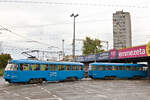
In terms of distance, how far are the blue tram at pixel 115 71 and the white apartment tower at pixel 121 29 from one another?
6381 centimetres

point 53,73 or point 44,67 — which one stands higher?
point 44,67

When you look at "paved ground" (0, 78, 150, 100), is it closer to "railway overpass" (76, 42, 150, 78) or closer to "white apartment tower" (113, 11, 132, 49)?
"railway overpass" (76, 42, 150, 78)

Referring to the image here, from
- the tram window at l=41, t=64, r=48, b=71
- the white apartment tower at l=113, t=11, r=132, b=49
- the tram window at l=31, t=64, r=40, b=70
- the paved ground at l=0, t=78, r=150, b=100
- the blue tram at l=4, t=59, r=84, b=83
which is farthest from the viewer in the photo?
the white apartment tower at l=113, t=11, r=132, b=49

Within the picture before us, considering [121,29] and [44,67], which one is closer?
[44,67]

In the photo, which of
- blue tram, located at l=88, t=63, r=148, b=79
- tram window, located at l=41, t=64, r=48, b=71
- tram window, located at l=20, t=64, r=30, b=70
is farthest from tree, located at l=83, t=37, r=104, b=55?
tram window, located at l=20, t=64, r=30, b=70

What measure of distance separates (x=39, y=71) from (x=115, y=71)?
13586 mm

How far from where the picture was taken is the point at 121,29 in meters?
100

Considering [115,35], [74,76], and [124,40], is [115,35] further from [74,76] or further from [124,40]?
[74,76]

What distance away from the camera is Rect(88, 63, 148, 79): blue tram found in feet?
96.5

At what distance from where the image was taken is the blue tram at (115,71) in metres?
29.4

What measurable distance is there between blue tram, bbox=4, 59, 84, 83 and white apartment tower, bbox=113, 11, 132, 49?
73900mm

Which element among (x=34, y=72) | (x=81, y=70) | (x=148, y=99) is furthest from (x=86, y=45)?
(x=148, y=99)

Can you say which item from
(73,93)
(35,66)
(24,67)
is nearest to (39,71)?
(35,66)

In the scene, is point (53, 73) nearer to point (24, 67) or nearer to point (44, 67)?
point (44, 67)
